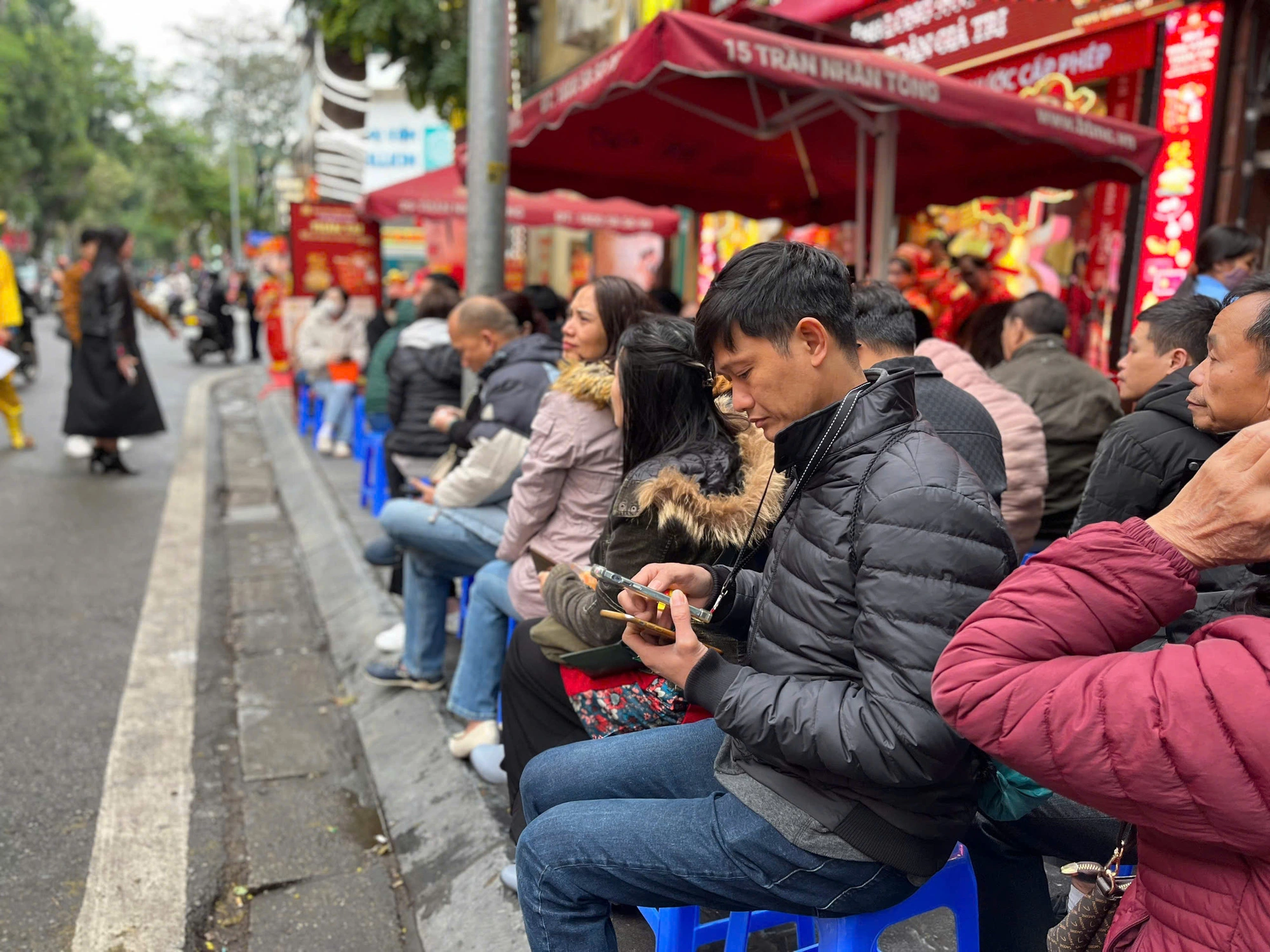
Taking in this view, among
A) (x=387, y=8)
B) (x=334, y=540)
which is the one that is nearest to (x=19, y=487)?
(x=334, y=540)

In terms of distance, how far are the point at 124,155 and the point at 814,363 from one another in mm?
64918

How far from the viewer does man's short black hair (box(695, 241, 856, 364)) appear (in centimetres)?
170

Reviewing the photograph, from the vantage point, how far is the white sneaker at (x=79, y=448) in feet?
28.6

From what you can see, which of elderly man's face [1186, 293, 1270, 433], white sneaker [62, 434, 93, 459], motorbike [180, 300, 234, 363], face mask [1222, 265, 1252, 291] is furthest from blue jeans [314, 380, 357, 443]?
motorbike [180, 300, 234, 363]

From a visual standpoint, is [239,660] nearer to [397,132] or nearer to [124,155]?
[397,132]

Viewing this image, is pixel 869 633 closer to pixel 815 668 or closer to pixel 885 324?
pixel 815 668

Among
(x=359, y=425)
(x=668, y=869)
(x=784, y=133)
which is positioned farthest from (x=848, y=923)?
(x=359, y=425)

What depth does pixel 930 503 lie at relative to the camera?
1521 millimetres

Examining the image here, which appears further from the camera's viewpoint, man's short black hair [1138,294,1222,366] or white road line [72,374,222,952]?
man's short black hair [1138,294,1222,366]

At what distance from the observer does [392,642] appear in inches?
171

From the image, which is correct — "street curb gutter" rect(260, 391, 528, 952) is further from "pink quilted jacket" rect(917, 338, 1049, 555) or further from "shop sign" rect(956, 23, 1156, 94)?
"shop sign" rect(956, 23, 1156, 94)

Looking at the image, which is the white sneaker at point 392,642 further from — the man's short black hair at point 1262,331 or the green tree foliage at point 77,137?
the green tree foliage at point 77,137

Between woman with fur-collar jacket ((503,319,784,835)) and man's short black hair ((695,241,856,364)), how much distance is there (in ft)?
1.55

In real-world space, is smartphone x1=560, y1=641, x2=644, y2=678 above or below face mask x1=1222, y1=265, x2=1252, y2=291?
below
